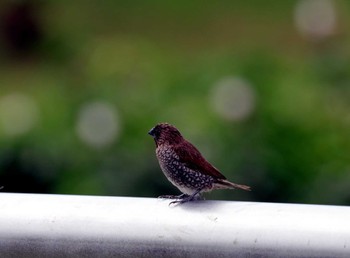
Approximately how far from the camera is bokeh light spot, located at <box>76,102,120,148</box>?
652cm

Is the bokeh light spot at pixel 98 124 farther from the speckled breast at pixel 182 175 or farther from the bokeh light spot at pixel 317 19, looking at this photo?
the speckled breast at pixel 182 175

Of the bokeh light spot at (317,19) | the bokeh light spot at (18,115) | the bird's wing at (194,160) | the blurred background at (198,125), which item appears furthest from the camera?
the bokeh light spot at (317,19)

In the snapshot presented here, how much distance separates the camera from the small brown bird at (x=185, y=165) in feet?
10.4

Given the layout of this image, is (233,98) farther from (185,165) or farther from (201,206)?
(201,206)

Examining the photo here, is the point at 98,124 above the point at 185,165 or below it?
below

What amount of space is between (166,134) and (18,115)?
14.0ft

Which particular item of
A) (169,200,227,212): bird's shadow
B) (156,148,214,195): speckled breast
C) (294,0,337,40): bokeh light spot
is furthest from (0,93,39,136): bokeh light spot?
(169,200,227,212): bird's shadow

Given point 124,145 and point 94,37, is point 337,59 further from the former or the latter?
point 94,37

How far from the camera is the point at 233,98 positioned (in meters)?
6.57

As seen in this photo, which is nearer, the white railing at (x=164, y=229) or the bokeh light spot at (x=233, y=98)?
the white railing at (x=164, y=229)

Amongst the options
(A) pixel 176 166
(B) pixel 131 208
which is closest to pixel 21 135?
(A) pixel 176 166

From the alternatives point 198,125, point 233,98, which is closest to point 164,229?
point 198,125

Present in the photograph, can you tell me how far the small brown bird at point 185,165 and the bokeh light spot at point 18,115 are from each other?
3.69 m

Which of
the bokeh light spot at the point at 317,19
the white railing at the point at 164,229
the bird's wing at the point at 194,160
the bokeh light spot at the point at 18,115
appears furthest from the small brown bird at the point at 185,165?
the bokeh light spot at the point at 317,19
